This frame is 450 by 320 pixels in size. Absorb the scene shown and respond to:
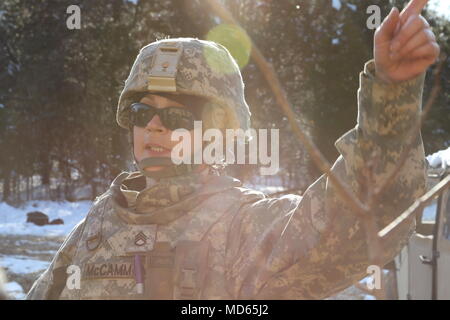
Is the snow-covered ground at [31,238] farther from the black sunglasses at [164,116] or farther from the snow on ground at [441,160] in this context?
the black sunglasses at [164,116]

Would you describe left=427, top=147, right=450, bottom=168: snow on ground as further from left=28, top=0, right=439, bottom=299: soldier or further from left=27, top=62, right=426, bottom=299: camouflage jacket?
left=27, top=62, right=426, bottom=299: camouflage jacket

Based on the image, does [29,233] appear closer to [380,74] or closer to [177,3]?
[177,3]

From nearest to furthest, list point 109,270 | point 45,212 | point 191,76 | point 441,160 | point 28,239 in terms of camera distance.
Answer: point 109,270
point 191,76
point 441,160
point 28,239
point 45,212

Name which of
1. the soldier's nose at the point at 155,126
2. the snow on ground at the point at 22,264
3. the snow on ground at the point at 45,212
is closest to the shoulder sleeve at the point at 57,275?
the soldier's nose at the point at 155,126

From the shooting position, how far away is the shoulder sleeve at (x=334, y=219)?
4.96 feet

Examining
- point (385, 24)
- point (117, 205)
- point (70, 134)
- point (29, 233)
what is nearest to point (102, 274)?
point (117, 205)

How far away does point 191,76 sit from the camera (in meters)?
2.65

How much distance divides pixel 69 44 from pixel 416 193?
64.5 feet

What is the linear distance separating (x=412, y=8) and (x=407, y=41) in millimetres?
70

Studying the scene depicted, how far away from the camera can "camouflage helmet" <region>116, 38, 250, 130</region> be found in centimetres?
→ 258

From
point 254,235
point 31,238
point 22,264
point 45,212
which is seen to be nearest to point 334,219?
point 254,235

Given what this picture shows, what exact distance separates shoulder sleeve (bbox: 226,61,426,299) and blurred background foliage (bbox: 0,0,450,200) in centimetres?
1698

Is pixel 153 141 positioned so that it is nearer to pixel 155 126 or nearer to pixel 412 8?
pixel 155 126
